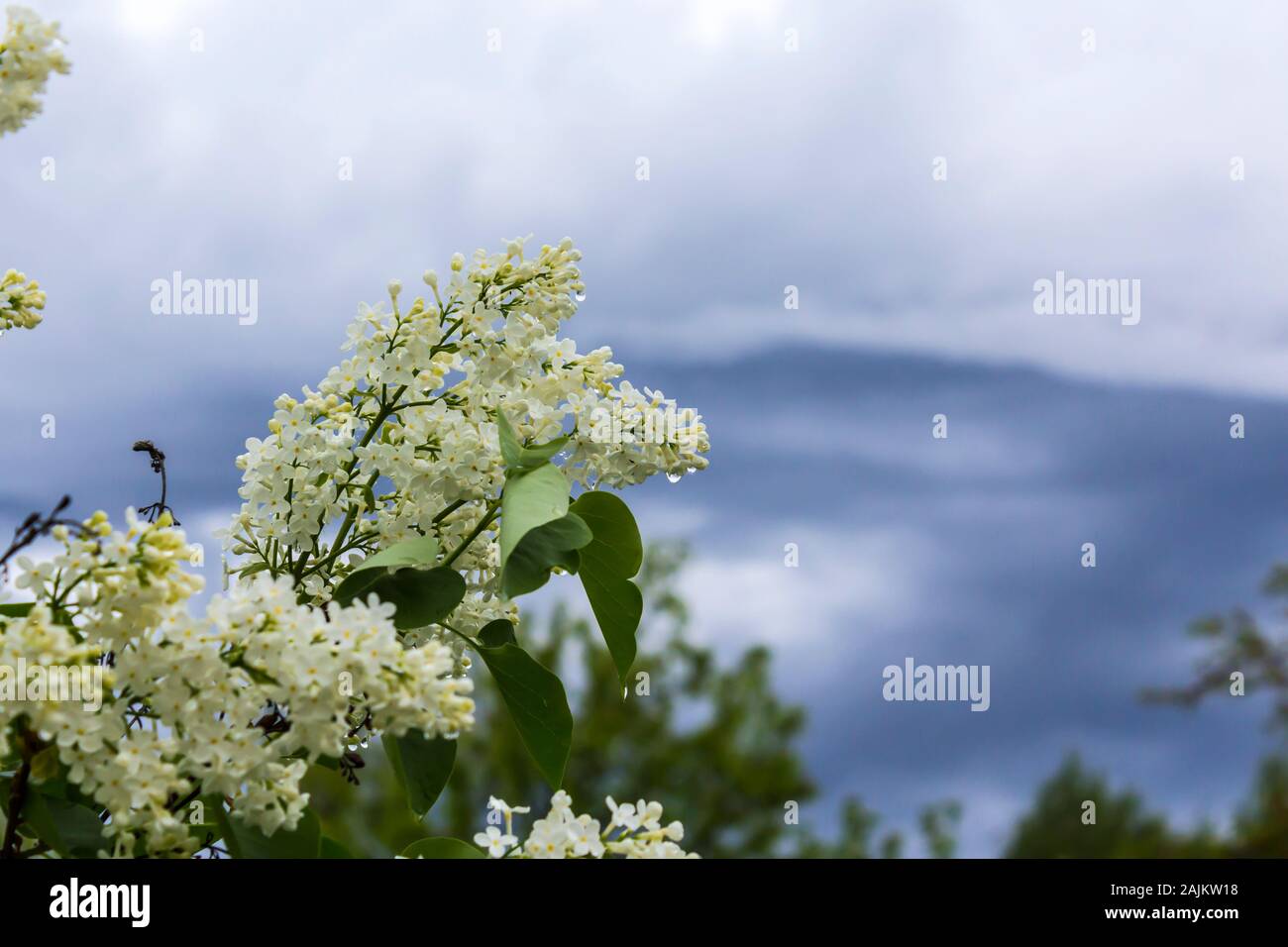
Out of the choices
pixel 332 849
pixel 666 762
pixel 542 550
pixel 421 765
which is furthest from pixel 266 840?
pixel 666 762

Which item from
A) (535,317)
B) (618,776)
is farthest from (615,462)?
(618,776)

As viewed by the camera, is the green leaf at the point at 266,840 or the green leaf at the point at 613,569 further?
the green leaf at the point at 613,569

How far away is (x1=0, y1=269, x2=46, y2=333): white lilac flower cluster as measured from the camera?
5.18 feet

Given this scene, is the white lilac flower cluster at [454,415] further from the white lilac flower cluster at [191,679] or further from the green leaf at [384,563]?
the white lilac flower cluster at [191,679]

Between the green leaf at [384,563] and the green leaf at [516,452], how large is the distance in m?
0.12

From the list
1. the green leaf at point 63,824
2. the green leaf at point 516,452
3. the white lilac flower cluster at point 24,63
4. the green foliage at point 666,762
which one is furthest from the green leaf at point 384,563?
the green foliage at point 666,762

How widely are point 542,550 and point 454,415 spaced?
8.8 inches

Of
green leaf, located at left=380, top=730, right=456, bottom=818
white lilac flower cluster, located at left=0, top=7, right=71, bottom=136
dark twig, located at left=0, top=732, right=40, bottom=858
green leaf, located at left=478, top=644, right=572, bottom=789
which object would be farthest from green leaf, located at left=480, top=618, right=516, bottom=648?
white lilac flower cluster, located at left=0, top=7, right=71, bottom=136

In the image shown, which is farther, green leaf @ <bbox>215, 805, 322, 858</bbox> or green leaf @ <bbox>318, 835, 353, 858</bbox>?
green leaf @ <bbox>318, 835, 353, 858</bbox>

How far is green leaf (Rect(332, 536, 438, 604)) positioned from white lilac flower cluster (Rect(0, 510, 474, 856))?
0.20 meters

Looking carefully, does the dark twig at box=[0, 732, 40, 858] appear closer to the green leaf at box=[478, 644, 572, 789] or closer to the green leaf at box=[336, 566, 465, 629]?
the green leaf at box=[336, 566, 465, 629]

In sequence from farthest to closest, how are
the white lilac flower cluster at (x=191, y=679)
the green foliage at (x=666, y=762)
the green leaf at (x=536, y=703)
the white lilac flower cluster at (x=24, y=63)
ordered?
the green foliage at (x=666, y=762) < the green leaf at (x=536, y=703) < the white lilac flower cluster at (x=24, y=63) < the white lilac flower cluster at (x=191, y=679)

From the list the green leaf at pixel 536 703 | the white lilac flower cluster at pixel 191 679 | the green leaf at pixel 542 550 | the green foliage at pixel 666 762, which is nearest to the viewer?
the white lilac flower cluster at pixel 191 679

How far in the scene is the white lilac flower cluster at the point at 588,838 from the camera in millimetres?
1142
